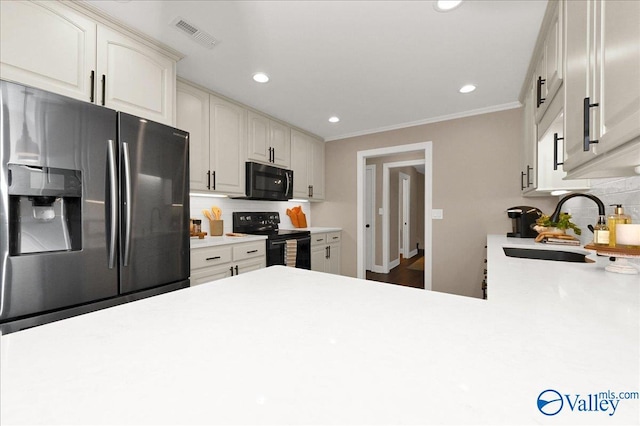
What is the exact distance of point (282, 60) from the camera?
212cm

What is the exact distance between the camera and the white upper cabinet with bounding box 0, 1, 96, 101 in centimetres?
130

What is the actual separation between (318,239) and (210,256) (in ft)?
5.52

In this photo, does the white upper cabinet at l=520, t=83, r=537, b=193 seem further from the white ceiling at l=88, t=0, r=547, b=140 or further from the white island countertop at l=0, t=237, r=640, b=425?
the white island countertop at l=0, t=237, r=640, b=425

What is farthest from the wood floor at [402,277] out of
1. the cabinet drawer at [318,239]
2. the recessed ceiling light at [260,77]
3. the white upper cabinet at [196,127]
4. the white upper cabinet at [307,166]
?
the recessed ceiling light at [260,77]

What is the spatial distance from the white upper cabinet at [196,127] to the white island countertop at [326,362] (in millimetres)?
1964

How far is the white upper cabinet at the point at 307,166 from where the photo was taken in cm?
376

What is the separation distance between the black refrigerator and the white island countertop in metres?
1.02

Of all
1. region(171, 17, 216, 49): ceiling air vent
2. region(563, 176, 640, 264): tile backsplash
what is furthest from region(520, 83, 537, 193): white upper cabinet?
region(171, 17, 216, 49): ceiling air vent

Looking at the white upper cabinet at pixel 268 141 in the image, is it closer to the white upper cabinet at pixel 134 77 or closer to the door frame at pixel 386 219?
the white upper cabinet at pixel 134 77

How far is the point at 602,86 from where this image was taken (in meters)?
0.90

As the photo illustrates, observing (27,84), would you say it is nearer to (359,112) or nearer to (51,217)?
(51,217)

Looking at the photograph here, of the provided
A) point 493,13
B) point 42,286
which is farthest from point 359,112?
point 42,286

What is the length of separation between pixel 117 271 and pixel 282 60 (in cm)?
182

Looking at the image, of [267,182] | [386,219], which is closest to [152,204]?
[267,182]
